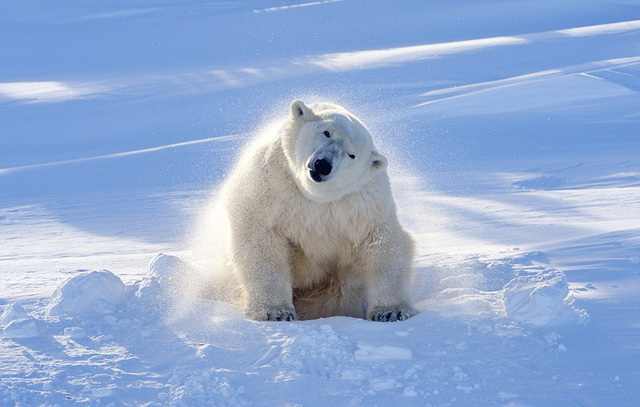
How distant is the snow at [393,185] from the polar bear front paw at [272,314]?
169 mm

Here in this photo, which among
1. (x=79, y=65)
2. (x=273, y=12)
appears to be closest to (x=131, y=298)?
(x=79, y=65)

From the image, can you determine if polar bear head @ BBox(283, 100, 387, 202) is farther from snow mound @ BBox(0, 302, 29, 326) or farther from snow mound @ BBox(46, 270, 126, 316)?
snow mound @ BBox(0, 302, 29, 326)

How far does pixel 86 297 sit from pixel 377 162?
1.55 metres

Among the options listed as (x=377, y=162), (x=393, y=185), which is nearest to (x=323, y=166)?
(x=377, y=162)

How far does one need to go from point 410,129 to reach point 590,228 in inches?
180

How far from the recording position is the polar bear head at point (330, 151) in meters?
3.96

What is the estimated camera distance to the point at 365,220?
4191 millimetres

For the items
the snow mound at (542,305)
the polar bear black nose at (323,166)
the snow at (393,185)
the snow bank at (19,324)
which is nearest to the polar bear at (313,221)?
the polar bear black nose at (323,166)

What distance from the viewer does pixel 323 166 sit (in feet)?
12.4

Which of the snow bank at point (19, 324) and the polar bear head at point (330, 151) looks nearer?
the snow bank at point (19, 324)

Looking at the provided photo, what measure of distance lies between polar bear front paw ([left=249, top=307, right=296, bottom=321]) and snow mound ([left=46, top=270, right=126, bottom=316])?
2.16ft

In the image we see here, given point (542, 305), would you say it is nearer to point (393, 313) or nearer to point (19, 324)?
point (393, 313)

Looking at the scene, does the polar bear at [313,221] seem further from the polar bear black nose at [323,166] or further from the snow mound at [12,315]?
the snow mound at [12,315]

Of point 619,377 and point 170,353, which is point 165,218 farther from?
point 619,377
